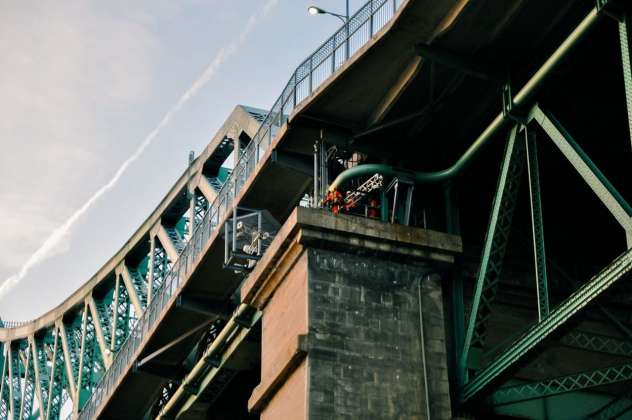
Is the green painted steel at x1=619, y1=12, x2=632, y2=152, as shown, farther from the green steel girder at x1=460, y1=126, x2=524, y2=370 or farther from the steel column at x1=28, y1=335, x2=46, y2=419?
the steel column at x1=28, y1=335, x2=46, y2=419

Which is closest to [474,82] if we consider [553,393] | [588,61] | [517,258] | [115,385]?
[588,61]

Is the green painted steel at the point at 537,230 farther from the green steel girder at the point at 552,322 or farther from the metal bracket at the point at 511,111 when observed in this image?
the green steel girder at the point at 552,322

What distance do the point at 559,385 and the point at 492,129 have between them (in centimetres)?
636

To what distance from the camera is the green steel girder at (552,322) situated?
26.0 m

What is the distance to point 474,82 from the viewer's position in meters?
32.4

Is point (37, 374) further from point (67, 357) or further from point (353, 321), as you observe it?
point (353, 321)

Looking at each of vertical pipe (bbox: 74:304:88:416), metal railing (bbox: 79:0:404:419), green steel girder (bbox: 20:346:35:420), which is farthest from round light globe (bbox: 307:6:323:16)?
green steel girder (bbox: 20:346:35:420)

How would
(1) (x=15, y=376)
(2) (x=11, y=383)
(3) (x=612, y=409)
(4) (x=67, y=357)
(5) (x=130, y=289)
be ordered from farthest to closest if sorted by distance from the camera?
(1) (x=15, y=376)
(2) (x=11, y=383)
(4) (x=67, y=357)
(5) (x=130, y=289)
(3) (x=612, y=409)

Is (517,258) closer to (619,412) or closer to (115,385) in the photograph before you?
(619,412)

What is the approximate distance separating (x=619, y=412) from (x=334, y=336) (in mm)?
7905

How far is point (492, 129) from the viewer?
31.3 meters

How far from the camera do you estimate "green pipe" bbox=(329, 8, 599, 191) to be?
93.3 ft

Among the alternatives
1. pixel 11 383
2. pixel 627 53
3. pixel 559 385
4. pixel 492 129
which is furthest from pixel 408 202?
pixel 11 383

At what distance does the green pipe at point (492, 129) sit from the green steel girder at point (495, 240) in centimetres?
72
